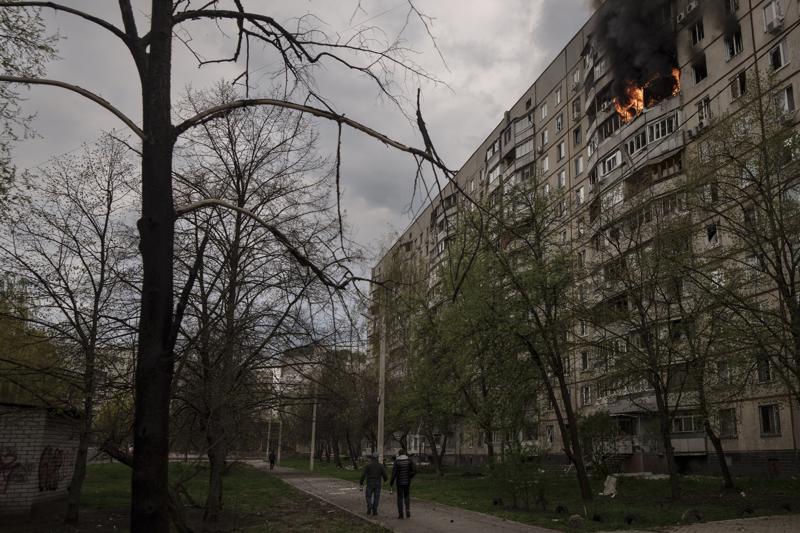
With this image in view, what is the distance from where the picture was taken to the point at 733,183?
18.6 m

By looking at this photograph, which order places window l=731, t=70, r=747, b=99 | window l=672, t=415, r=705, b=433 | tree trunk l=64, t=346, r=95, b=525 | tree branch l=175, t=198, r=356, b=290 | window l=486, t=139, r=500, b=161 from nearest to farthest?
tree branch l=175, t=198, r=356, b=290, tree trunk l=64, t=346, r=95, b=525, window l=731, t=70, r=747, b=99, window l=672, t=415, r=705, b=433, window l=486, t=139, r=500, b=161

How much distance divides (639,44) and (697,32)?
6404 mm

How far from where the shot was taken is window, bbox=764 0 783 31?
29.0 m

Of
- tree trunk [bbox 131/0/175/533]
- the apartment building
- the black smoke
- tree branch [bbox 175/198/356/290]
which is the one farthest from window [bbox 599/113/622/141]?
tree trunk [bbox 131/0/175/533]

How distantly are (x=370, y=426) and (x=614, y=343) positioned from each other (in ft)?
123

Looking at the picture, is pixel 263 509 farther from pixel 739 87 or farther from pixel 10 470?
pixel 739 87

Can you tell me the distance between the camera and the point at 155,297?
297 cm

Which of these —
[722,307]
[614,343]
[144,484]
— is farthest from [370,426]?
[144,484]

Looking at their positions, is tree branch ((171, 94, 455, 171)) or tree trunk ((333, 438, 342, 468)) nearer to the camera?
tree branch ((171, 94, 455, 171))

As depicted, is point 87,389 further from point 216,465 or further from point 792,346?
point 792,346

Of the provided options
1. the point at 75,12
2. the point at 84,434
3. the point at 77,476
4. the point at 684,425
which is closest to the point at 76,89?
the point at 75,12

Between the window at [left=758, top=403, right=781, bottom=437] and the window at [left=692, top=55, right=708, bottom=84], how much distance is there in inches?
686

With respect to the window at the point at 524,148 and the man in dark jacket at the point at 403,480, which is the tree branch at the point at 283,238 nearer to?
the man in dark jacket at the point at 403,480

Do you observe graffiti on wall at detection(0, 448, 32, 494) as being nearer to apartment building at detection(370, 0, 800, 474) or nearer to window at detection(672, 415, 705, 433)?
apartment building at detection(370, 0, 800, 474)
